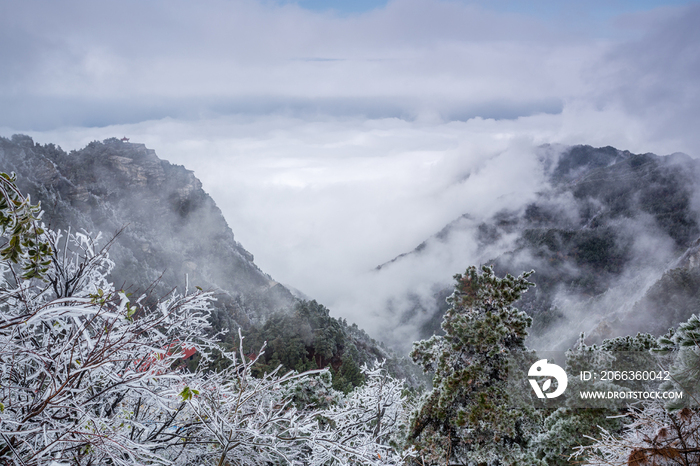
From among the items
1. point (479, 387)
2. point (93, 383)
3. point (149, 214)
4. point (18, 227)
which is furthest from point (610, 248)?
point (149, 214)

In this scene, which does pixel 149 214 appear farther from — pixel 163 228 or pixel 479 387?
pixel 479 387

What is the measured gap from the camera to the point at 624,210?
8194cm

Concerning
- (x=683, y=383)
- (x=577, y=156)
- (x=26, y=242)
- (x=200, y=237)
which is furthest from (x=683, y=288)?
(x=577, y=156)

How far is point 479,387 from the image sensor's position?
26.9 ft

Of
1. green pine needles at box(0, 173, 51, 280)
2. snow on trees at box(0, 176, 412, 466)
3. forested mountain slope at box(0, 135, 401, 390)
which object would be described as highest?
forested mountain slope at box(0, 135, 401, 390)

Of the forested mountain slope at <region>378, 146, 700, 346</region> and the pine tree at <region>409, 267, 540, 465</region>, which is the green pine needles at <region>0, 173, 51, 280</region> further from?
the forested mountain slope at <region>378, 146, 700, 346</region>

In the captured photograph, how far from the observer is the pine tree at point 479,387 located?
7.80 m

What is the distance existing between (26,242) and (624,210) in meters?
102

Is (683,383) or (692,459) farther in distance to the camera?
(683,383)

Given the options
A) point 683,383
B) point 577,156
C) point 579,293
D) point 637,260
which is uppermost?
point 577,156

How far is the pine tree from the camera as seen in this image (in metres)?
7.80

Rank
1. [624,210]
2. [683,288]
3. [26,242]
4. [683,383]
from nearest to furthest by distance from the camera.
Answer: [26,242], [683,383], [683,288], [624,210]

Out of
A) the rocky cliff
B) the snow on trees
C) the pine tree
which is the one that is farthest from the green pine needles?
the rocky cliff

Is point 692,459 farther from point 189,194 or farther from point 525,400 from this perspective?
point 189,194
